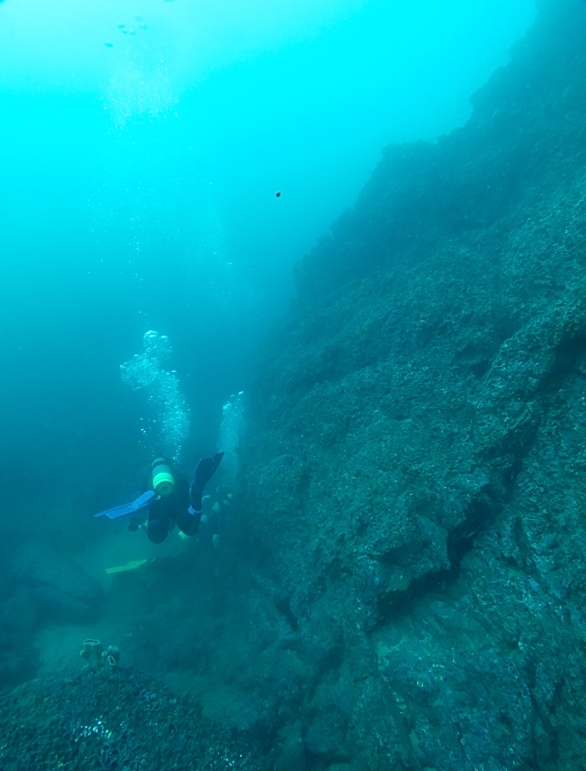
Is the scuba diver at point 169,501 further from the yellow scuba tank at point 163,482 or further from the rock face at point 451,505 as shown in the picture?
the rock face at point 451,505

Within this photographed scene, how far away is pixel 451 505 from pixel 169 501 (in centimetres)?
A: 595

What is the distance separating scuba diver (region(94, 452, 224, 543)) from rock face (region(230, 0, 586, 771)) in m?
1.15

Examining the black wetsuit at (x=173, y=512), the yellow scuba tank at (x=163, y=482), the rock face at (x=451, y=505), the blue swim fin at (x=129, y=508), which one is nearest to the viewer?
the rock face at (x=451, y=505)

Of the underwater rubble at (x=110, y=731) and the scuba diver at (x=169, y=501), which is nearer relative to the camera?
the underwater rubble at (x=110, y=731)

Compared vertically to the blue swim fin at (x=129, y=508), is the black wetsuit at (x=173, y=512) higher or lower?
lower

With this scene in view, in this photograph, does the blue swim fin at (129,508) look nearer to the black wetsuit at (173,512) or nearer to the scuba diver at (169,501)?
the scuba diver at (169,501)

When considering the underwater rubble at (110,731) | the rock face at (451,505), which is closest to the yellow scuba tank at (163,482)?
the rock face at (451,505)

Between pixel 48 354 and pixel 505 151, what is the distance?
4784 centimetres

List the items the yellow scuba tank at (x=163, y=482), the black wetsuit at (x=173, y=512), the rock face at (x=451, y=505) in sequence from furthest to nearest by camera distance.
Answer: the black wetsuit at (x=173, y=512) → the yellow scuba tank at (x=163, y=482) → the rock face at (x=451, y=505)

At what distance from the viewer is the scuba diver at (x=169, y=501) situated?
24.6ft

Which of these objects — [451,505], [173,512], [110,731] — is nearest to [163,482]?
[173,512]

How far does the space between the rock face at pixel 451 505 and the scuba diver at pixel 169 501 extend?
3.77 ft

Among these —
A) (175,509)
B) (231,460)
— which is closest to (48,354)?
(231,460)

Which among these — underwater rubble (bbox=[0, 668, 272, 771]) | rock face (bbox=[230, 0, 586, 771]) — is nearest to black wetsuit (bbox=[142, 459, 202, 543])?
rock face (bbox=[230, 0, 586, 771])
